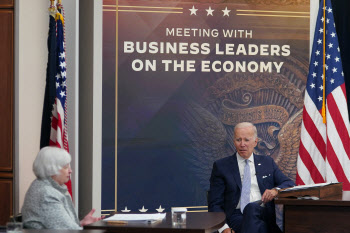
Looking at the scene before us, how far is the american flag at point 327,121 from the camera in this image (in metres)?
6.85

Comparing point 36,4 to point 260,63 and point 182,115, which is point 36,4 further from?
point 260,63

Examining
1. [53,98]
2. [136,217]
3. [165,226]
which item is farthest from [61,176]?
[53,98]

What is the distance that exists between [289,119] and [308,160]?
566mm

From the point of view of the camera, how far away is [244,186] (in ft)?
18.7

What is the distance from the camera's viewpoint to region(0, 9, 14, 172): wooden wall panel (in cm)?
589

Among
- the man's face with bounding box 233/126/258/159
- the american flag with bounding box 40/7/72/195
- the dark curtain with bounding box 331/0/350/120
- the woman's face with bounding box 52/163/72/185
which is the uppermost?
the dark curtain with bounding box 331/0/350/120

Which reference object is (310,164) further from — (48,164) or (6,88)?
(48,164)

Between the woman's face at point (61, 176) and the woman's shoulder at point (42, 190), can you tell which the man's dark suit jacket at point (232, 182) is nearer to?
the woman's face at point (61, 176)

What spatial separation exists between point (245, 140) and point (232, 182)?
15.8 inches

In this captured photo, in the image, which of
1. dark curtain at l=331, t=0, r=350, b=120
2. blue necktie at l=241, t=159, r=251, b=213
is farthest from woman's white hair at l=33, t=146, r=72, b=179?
dark curtain at l=331, t=0, r=350, b=120

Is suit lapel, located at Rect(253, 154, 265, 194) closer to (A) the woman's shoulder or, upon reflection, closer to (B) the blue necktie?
(B) the blue necktie

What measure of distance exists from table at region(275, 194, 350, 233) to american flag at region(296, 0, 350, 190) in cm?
187

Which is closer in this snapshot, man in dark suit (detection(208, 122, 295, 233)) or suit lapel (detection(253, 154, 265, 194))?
man in dark suit (detection(208, 122, 295, 233))

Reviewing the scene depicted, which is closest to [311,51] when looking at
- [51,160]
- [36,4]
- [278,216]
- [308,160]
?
[308,160]
